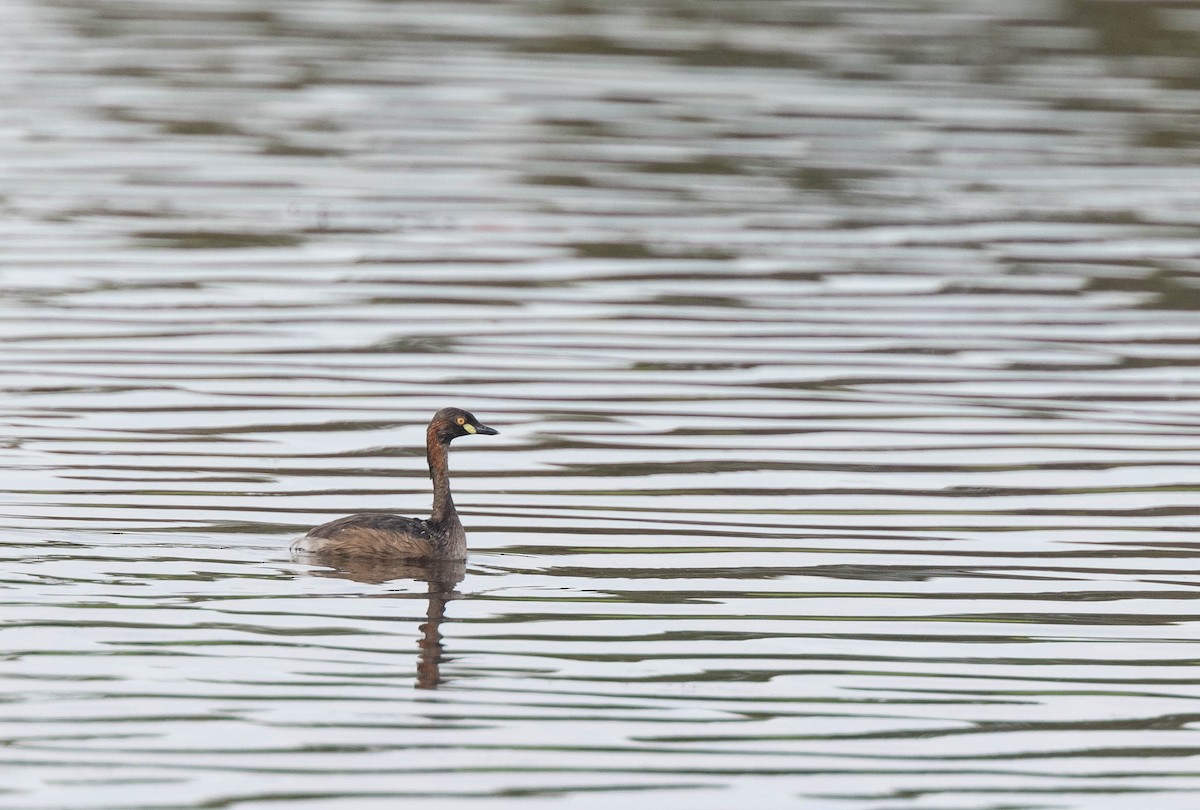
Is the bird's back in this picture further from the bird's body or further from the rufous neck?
the rufous neck

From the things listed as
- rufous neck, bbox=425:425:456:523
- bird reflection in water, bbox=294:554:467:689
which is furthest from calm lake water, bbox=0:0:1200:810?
rufous neck, bbox=425:425:456:523

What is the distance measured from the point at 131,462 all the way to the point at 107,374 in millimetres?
2214

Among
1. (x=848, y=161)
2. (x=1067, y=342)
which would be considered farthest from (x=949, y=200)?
(x=1067, y=342)

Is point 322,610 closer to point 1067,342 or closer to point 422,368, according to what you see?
point 422,368

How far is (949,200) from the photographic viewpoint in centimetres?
2106

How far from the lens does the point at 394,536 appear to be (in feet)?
36.3

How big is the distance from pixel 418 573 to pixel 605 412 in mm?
3417

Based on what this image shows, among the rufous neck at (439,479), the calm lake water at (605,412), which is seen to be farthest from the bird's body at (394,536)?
the calm lake water at (605,412)

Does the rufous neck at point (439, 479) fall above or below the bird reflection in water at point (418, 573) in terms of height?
above

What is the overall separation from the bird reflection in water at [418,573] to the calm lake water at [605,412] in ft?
0.15

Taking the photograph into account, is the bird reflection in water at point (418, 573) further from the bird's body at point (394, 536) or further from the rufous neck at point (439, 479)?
the rufous neck at point (439, 479)

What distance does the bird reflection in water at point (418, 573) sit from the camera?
10164 millimetres

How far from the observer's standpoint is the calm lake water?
8.52m

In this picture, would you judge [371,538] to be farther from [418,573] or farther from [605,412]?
[605,412]
